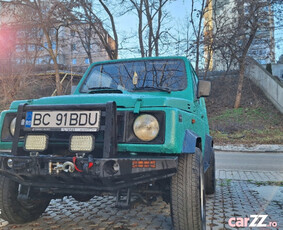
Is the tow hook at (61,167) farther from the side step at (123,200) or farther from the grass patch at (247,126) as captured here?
the grass patch at (247,126)

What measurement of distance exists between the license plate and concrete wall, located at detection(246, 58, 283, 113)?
1772 cm

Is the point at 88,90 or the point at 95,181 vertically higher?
the point at 88,90

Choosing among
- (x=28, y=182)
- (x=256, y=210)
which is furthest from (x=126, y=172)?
(x=256, y=210)

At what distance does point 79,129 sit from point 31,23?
15959 millimetres

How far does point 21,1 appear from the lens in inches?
637

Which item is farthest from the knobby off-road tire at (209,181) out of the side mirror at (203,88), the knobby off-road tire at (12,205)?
the knobby off-road tire at (12,205)

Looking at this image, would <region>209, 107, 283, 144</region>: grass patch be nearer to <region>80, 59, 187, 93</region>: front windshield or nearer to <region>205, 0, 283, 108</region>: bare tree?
<region>205, 0, 283, 108</region>: bare tree

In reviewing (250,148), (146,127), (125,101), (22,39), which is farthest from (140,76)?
(22,39)

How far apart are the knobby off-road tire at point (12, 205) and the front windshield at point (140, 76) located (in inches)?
62.3

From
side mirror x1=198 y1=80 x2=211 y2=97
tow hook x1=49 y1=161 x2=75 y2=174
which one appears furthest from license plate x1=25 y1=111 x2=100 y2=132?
side mirror x1=198 y1=80 x2=211 y2=97

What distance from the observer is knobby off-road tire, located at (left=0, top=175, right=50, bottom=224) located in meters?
3.04

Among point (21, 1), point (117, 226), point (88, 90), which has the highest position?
point (21, 1)

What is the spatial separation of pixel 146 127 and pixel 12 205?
178 cm

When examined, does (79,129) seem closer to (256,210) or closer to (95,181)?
(95,181)
